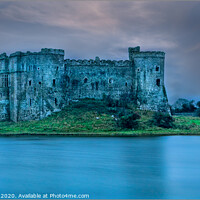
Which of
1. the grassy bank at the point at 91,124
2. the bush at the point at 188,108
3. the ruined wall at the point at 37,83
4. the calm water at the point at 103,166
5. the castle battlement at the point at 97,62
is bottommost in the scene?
the calm water at the point at 103,166

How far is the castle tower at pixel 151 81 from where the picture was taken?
45.8 metres

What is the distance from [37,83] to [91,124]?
8467 mm

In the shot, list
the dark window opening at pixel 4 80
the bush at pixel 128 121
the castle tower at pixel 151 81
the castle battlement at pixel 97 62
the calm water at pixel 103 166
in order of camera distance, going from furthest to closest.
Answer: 1. the dark window opening at pixel 4 80
2. the castle battlement at pixel 97 62
3. the castle tower at pixel 151 81
4. the bush at pixel 128 121
5. the calm water at pixel 103 166

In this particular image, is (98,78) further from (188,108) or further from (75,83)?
(188,108)

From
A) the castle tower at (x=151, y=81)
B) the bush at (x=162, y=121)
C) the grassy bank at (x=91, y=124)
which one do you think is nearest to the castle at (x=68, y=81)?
the castle tower at (x=151, y=81)

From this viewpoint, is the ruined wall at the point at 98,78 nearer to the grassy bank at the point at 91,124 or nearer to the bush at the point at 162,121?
the grassy bank at the point at 91,124

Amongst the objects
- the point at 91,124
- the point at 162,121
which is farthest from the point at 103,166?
the point at 162,121

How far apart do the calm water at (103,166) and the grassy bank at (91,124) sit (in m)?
2.49

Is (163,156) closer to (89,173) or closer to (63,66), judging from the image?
(89,173)

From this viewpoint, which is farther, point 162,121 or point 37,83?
point 37,83

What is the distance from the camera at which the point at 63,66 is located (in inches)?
1806

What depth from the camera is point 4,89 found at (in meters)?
47.4

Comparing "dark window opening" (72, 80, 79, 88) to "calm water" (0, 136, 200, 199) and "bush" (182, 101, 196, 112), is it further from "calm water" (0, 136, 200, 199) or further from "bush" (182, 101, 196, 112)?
"bush" (182, 101, 196, 112)

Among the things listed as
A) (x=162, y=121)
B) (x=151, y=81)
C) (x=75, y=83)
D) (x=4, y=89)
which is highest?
(x=151, y=81)
